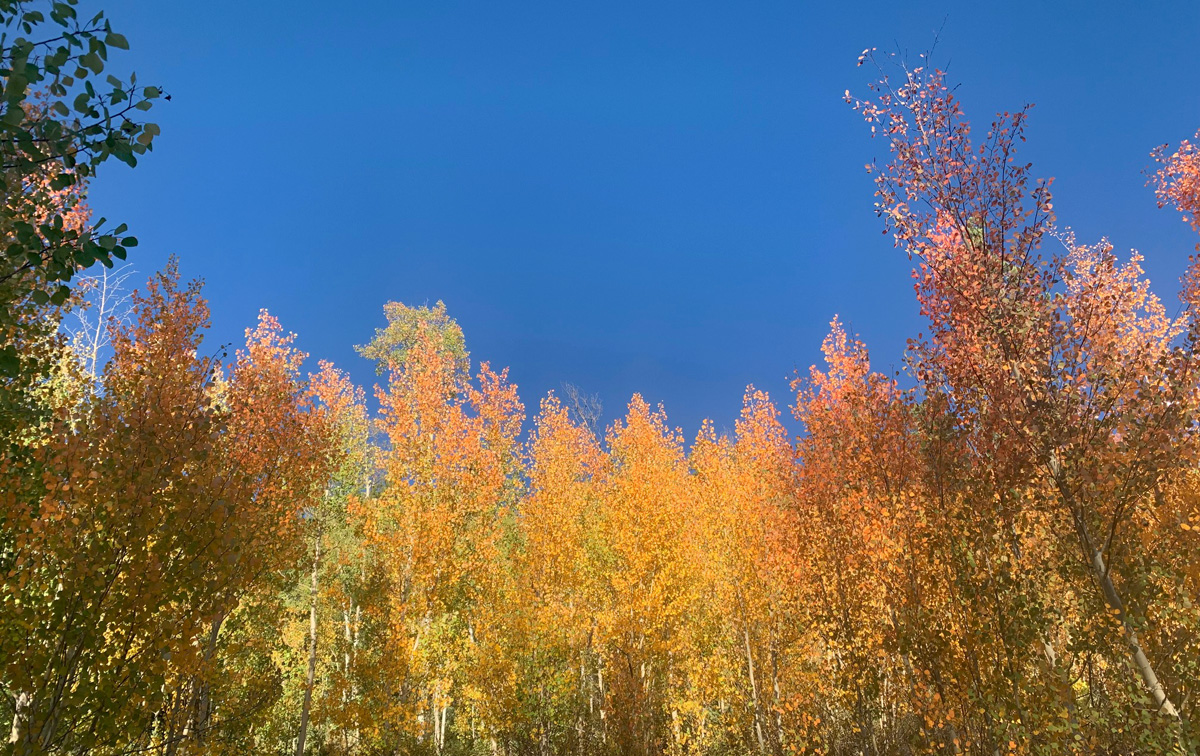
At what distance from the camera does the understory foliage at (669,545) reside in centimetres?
535

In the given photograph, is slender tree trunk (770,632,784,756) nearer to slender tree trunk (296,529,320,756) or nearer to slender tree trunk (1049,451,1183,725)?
slender tree trunk (1049,451,1183,725)

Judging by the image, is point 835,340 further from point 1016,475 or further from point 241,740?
point 241,740

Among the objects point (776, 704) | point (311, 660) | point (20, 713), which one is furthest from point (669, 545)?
point (20, 713)

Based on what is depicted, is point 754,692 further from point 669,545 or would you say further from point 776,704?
point 669,545

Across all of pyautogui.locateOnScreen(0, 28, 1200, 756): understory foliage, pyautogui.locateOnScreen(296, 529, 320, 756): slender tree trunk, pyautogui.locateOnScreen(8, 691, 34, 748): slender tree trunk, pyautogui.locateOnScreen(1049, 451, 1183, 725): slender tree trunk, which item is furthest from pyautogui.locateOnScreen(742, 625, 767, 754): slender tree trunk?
pyautogui.locateOnScreen(8, 691, 34, 748): slender tree trunk

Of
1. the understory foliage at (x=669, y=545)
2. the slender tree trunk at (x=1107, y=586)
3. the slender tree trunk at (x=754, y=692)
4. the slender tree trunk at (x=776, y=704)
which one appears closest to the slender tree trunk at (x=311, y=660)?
the understory foliage at (x=669, y=545)

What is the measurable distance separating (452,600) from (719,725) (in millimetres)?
10260

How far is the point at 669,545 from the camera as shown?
1573 cm

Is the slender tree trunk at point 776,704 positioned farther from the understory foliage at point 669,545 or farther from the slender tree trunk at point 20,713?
the slender tree trunk at point 20,713

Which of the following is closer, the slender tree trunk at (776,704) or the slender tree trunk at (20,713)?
the slender tree trunk at (20,713)

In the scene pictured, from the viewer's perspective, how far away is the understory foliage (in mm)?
5348

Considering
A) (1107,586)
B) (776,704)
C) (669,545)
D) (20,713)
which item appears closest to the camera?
(1107,586)

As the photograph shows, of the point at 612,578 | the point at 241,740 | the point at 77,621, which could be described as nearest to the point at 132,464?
the point at 77,621

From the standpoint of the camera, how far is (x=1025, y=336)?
595 centimetres
